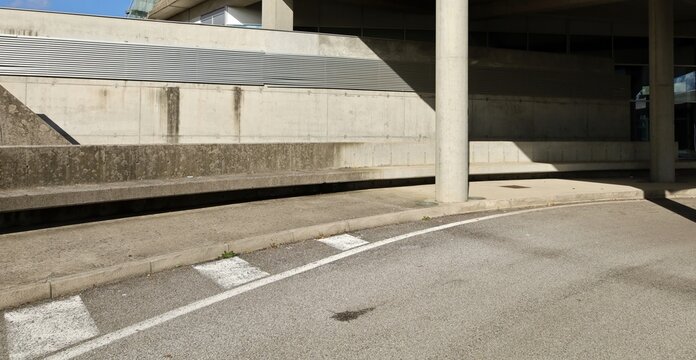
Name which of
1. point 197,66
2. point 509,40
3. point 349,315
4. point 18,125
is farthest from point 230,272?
point 509,40

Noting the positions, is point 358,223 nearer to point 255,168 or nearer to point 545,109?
point 255,168

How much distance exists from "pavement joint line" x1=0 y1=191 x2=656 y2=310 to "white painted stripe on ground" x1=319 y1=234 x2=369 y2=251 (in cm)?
24

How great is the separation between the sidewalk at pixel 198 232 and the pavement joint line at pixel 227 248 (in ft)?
0.03

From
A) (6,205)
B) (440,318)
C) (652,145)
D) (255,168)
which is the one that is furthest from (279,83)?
(440,318)

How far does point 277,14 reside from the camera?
20.2 m

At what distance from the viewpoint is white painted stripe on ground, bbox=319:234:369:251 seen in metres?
7.93

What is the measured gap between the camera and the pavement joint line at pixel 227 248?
18.4ft

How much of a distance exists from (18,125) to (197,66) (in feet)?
22.8

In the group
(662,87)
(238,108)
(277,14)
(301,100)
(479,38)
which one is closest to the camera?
(662,87)

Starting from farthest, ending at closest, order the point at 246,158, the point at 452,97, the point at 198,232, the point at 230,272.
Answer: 1. the point at 246,158
2. the point at 452,97
3. the point at 198,232
4. the point at 230,272

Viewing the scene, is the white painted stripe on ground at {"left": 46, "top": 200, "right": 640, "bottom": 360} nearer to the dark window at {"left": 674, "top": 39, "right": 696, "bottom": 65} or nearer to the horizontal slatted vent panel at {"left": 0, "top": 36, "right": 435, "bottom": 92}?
the horizontal slatted vent panel at {"left": 0, "top": 36, "right": 435, "bottom": 92}

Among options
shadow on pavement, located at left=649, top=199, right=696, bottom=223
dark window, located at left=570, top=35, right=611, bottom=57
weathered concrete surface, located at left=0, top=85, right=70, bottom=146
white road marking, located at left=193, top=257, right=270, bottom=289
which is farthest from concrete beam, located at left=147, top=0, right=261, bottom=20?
white road marking, located at left=193, top=257, right=270, bottom=289

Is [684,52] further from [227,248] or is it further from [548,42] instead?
[227,248]

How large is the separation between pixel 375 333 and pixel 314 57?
14.8 metres
